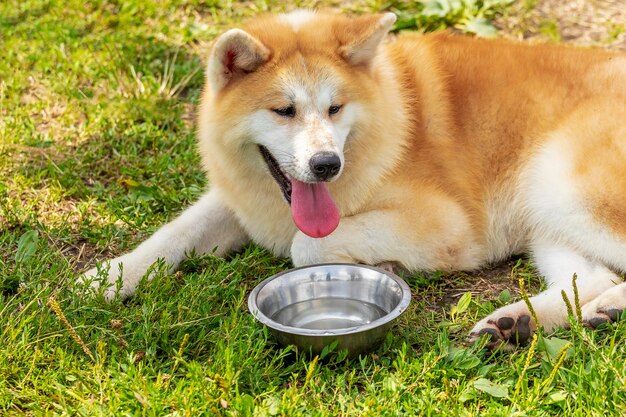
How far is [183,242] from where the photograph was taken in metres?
4.04

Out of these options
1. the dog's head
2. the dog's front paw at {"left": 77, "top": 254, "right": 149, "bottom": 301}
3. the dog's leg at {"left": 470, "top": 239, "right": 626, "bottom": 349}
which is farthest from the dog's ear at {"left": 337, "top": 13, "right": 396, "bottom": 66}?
the dog's front paw at {"left": 77, "top": 254, "right": 149, "bottom": 301}

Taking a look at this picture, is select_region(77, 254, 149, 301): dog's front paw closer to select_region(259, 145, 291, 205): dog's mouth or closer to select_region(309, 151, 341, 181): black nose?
select_region(259, 145, 291, 205): dog's mouth

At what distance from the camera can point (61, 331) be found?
3262 mm

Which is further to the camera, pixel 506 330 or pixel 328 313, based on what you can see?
pixel 328 313

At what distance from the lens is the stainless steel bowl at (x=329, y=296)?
3439 millimetres

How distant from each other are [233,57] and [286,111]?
330 mm

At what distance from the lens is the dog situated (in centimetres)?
358

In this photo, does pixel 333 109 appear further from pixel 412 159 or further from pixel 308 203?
pixel 412 159

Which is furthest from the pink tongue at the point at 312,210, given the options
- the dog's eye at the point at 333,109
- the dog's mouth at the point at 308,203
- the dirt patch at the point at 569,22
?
the dirt patch at the point at 569,22

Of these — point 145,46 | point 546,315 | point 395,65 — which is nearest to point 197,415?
point 546,315

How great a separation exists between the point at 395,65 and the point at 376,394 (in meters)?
1.85

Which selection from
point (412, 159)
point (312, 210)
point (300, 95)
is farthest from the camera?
point (412, 159)

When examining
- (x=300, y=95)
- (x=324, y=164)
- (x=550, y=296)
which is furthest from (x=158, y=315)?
(x=550, y=296)

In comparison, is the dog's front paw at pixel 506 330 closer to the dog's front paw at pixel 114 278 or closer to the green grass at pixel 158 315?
the green grass at pixel 158 315
